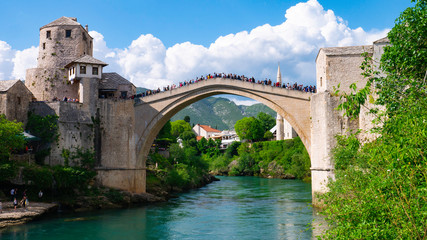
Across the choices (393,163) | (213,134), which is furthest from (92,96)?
(213,134)

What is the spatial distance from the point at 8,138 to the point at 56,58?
33.2 feet

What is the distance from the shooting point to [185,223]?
20.6 metres

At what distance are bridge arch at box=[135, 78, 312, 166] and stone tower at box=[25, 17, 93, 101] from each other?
620 cm

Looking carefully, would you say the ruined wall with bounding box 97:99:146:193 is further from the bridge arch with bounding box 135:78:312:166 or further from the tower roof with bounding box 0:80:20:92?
the tower roof with bounding box 0:80:20:92

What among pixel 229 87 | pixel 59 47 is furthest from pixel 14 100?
pixel 229 87

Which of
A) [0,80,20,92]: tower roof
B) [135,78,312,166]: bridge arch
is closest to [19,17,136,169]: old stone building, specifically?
[135,78,312,166]: bridge arch

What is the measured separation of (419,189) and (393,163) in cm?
74

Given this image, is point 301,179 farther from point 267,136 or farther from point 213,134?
point 213,134

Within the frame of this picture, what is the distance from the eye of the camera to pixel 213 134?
10144 centimetres

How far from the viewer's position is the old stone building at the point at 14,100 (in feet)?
81.9

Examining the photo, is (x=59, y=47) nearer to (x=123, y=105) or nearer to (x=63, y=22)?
(x=63, y=22)

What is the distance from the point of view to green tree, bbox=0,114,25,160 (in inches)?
867

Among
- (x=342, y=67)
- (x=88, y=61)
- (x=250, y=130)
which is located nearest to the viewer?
(x=342, y=67)

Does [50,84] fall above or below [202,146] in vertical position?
above
